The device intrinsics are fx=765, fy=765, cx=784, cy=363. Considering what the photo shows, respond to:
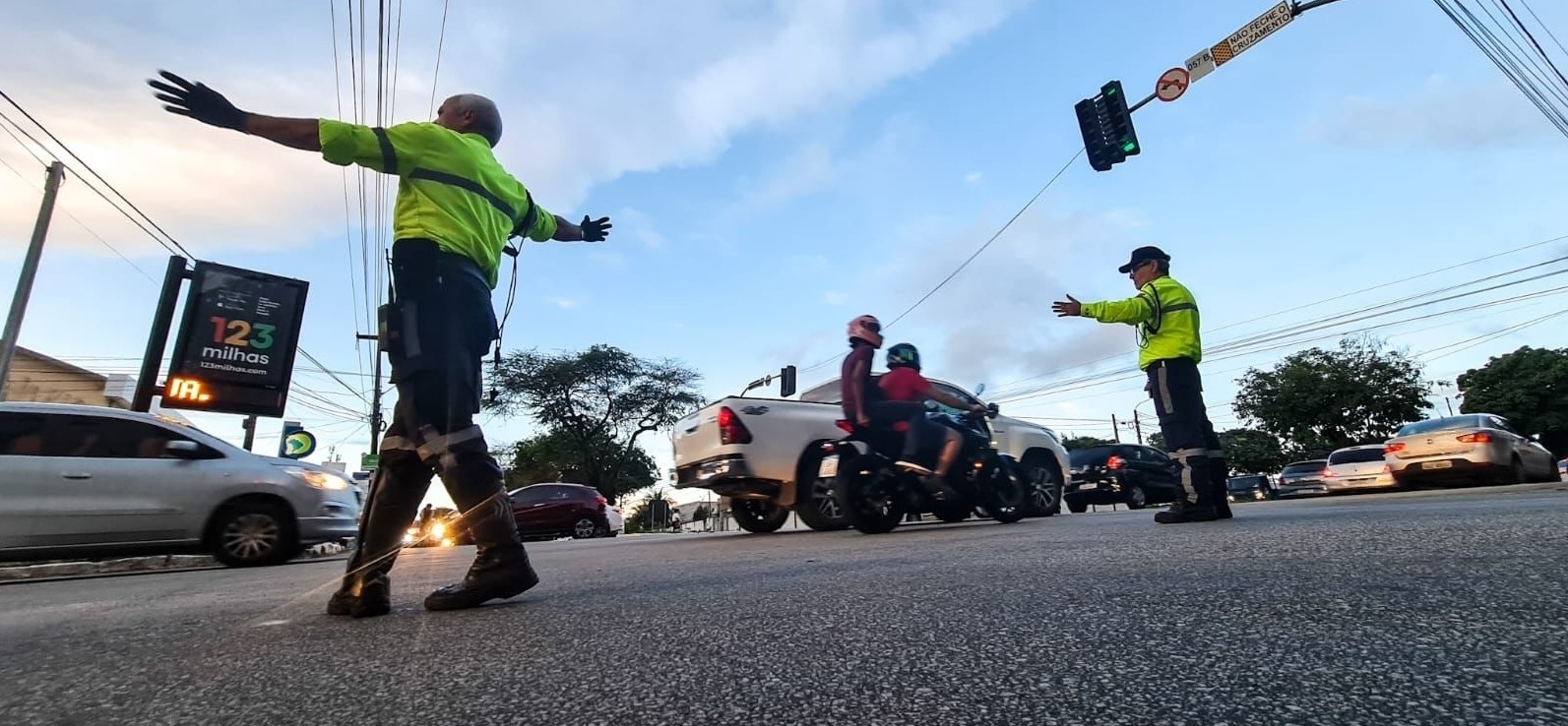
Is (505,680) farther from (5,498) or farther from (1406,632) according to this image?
(5,498)

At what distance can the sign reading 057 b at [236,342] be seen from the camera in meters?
13.1

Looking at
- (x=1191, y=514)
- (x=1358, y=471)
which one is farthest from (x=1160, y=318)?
(x=1358, y=471)

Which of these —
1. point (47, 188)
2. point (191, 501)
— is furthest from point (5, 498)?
point (47, 188)

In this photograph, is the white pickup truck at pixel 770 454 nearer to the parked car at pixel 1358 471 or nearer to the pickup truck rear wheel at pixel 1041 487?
the pickup truck rear wheel at pixel 1041 487

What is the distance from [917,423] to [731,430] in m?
2.02

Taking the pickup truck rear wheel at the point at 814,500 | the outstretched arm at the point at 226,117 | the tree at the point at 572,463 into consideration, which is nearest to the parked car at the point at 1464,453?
the pickup truck rear wheel at the point at 814,500

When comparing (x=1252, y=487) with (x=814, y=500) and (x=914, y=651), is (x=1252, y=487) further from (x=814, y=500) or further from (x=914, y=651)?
(x=914, y=651)

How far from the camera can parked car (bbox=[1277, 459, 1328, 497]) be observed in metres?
18.0

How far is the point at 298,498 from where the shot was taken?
25.3 ft

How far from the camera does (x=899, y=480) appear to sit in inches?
249

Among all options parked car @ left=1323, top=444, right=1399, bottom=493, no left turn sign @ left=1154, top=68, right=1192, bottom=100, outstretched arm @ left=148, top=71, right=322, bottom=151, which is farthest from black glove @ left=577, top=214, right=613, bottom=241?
parked car @ left=1323, top=444, right=1399, bottom=493

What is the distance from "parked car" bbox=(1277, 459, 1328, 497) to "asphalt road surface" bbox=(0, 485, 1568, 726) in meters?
18.4

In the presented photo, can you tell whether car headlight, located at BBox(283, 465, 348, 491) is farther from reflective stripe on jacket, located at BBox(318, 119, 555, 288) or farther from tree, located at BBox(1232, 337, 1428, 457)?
tree, located at BBox(1232, 337, 1428, 457)

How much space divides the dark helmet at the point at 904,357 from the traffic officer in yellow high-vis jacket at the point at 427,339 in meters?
4.24
